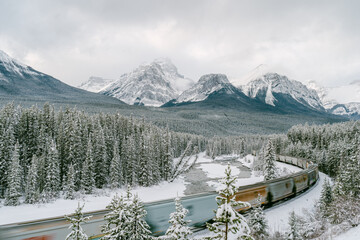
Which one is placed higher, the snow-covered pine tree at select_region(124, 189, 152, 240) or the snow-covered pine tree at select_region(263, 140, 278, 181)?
the snow-covered pine tree at select_region(124, 189, 152, 240)

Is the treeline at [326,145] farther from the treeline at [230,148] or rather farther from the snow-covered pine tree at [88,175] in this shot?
the snow-covered pine tree at [88,175]

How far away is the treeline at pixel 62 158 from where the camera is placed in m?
32.5

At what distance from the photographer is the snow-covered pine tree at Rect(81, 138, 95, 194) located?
3719cm

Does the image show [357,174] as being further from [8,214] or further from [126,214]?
[8,214]

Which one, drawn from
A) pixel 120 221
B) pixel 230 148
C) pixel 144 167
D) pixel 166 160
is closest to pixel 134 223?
pixel 120 221

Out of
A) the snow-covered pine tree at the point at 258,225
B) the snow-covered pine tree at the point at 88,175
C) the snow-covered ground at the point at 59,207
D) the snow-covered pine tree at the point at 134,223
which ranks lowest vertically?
the snow-covered ground at the point at 59,207

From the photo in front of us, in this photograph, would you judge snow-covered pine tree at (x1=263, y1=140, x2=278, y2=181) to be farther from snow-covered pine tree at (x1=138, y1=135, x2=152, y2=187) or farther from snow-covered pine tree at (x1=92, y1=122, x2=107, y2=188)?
snow-covered pine tree at (x1=92, y1=122, x2=107, y2=188)

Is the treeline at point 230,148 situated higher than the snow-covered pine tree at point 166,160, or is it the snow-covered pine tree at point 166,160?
the snow-covered pine tree at point 166,160

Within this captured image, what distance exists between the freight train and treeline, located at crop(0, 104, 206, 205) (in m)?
23.4

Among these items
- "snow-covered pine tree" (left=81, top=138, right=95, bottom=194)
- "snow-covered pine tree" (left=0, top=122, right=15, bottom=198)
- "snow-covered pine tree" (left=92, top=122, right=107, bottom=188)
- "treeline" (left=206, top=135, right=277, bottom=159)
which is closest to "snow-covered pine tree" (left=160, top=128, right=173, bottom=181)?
"snow-covered pine tree" (left=92, top=122, right=107, bottom=188)

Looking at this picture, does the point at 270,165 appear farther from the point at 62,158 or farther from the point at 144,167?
the point at 62,158

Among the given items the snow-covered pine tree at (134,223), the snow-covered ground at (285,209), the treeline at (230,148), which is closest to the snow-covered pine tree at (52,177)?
the snow-covered ground at (285,209)

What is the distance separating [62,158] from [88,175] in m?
7.38

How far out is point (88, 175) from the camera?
38438mm
